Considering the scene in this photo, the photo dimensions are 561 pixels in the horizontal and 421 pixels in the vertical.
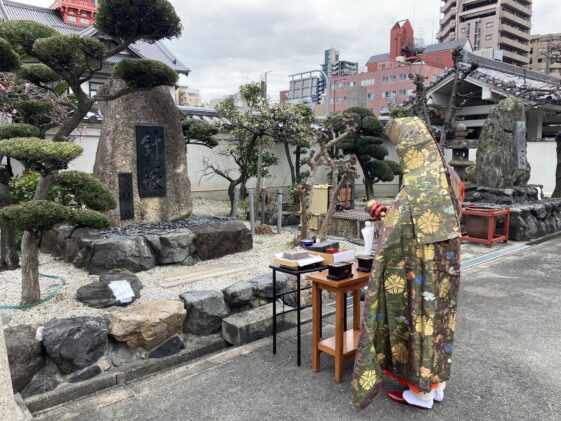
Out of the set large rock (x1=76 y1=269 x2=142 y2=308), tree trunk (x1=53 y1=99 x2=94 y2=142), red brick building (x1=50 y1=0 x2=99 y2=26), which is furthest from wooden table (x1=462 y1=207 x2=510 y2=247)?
red brick building (x1=50 y1=0 x2=99 y2=26)

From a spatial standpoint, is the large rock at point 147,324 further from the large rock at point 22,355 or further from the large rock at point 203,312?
the large rock at point 22,355

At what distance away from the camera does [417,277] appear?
290 cm

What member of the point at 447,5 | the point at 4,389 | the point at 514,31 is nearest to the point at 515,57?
the point at 514,31

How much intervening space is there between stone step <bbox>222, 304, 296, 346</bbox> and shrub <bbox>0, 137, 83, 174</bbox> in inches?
82.0

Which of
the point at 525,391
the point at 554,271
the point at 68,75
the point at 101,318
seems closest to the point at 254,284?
the point at 101,318

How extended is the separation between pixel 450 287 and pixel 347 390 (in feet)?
3.66

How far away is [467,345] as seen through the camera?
13.4 feet

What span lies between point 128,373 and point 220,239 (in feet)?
9.82

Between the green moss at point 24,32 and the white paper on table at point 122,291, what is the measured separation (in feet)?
8.69

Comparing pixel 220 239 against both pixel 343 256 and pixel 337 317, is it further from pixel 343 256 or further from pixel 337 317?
pixel 337 317

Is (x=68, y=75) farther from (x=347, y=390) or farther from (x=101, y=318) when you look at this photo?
(x=347, y=390)

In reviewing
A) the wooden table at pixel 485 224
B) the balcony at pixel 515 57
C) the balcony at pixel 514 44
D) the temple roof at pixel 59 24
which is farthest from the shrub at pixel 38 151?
the balcony at pixel 514 44

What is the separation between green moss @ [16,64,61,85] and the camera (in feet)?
16.7

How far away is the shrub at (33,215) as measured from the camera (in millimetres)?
3578
